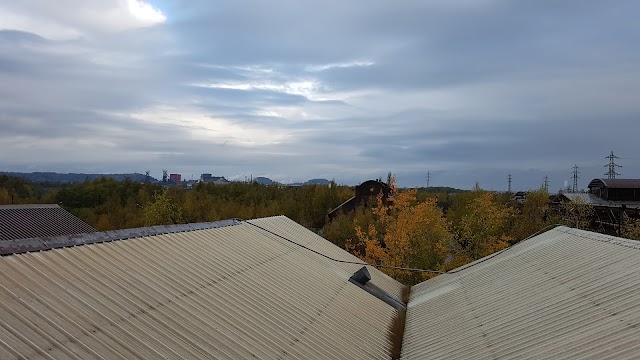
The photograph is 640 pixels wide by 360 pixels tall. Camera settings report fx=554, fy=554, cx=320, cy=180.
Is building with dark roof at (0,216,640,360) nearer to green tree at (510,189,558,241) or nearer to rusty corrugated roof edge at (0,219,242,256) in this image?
rusty corrugated roof edge at (0,219,242,256)

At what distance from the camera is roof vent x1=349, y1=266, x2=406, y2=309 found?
18.6 m

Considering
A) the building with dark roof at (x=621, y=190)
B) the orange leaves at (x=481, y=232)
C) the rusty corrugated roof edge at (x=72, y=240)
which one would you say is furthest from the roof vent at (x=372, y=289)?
the building with dark roof at (x=621, y=190)

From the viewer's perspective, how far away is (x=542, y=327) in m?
11.3

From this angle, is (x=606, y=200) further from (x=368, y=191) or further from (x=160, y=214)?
(x=160, y=214)

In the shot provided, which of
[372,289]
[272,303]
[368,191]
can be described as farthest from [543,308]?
[368,191]

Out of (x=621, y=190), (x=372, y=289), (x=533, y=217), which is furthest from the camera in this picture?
(x=621, y=190)

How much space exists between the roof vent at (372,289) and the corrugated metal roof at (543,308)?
59 cm

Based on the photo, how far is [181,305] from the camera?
10.7 metres

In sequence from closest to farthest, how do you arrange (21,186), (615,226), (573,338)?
(573,338), (615,226), (21,186)

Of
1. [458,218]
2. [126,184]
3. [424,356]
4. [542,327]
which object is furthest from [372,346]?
[126,184]

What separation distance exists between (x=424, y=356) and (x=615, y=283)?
445cm

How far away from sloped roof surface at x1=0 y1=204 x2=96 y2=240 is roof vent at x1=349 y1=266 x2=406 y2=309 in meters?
18.1

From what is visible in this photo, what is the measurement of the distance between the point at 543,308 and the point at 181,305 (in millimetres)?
7915

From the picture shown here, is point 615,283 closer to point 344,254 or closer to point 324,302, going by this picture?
point 324,302
